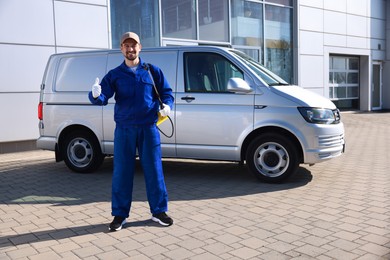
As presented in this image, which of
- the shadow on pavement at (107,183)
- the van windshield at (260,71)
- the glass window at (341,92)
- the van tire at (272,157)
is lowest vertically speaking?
the shadow on pavement at (107,183)

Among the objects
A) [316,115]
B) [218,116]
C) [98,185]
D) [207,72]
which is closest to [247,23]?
[207,72]

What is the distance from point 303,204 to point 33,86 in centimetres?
735

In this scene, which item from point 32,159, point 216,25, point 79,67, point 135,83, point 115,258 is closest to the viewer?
point 115,258

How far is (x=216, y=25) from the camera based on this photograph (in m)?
13.9

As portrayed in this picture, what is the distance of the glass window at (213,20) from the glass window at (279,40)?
2148 mm

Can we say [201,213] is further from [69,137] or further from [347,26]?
[347,26]

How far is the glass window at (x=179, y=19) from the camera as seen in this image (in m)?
12.5

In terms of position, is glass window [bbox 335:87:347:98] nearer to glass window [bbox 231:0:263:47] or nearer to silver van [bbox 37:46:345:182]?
glass window [bbox 231:0:263:47]

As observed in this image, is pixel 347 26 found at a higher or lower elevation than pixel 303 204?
higher

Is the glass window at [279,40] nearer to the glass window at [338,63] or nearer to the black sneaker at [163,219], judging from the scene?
the glass window at [338,63]

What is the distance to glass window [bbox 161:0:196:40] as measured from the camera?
12539 millimetres

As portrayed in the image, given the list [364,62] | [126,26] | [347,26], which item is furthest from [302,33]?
[126,26]

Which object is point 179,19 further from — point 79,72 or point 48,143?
point 48,143

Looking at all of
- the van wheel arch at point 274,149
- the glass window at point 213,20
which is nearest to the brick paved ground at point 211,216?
the van wheel arch at point 274,149
